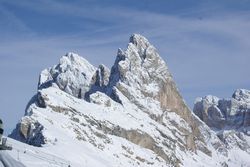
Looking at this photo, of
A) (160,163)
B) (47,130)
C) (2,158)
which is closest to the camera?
(2,158)

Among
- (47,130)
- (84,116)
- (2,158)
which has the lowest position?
(2,158)

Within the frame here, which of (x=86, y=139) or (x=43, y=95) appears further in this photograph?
(x=43, y=95)

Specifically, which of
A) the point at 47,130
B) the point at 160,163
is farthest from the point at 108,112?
the point at 47,130

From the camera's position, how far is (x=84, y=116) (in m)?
150

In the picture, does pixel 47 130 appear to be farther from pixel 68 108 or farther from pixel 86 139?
pixel 68 108

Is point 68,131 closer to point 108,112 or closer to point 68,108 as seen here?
point 68,108

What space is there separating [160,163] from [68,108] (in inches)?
1154

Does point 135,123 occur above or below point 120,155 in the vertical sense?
above

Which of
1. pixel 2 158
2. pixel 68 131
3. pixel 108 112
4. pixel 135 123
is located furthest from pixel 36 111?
pixel 2 158

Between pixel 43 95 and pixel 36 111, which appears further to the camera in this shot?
pixel 43 95

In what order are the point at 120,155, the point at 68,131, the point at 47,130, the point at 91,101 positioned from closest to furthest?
the point at 47,130
the point at 68,131
the point at 120,155
the point at 91,101

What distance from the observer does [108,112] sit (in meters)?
171

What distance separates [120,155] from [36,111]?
20194 millimetres

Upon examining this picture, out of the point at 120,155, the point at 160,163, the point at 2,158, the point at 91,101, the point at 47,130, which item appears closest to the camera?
the point at 2,158
